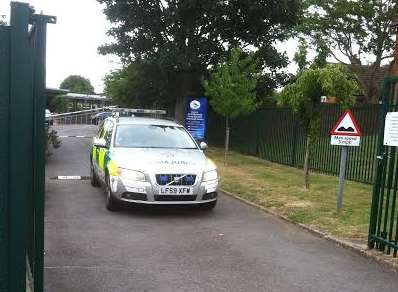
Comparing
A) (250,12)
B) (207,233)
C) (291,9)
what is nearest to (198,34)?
(250,12)

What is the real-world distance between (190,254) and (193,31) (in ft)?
56.2

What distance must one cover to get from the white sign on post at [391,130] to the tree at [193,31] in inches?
615

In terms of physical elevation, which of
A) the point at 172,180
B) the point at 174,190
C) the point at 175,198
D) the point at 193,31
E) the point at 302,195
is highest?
the point at 193,31

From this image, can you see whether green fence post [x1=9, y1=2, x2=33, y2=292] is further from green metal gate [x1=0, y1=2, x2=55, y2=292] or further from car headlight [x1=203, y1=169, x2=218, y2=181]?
car headlight [x1=203, y1=169, x2=218, y2=181]

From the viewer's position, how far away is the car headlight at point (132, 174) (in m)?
8.76

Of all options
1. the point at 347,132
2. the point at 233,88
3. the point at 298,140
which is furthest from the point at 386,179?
the point at 233,88

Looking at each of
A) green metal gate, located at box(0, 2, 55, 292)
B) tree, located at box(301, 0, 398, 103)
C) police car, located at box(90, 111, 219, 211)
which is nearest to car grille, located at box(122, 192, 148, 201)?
police car, located at box(90, 111, 219, 211)

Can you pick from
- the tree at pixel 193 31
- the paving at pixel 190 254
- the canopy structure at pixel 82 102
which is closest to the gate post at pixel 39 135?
the paving at pixel 190 254

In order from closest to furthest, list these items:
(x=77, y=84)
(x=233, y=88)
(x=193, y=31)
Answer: (x=233, y=88), (x=193, y=31), (x=77, y=84)

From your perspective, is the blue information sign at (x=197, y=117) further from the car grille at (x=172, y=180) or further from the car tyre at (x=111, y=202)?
the car grille at (x=172, y=180)

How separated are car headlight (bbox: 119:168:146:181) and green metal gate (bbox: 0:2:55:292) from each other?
522cm

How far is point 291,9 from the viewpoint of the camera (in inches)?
906

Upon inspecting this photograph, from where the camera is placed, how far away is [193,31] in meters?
22.7

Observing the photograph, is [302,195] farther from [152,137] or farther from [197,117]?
[197,117]
